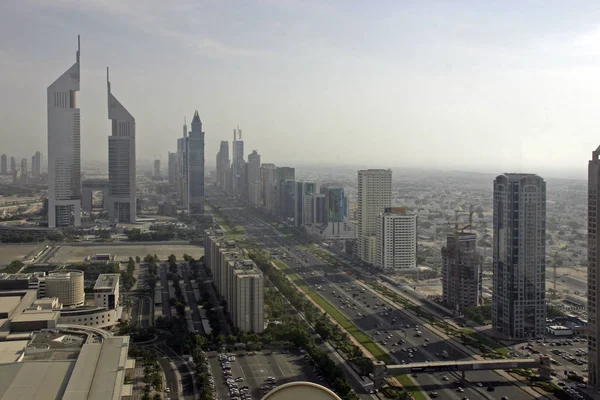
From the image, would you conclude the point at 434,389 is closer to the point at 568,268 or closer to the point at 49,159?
the point at 568,268

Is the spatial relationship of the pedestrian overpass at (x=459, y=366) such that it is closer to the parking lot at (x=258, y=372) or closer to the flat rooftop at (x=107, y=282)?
the parking lot at (x=258, y=372)

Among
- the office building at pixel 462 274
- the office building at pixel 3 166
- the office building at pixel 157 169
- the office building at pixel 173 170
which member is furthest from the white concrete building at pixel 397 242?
the office building at pixel 157 169

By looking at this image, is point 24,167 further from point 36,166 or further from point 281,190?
point 281,190

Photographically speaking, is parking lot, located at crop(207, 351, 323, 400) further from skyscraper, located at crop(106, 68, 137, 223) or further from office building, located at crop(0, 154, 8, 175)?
office building, located at crop(0, 154, 8, 175)

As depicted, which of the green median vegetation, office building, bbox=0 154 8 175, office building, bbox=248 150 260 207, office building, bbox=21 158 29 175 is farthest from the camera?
office building, bbox=0 154 8 175

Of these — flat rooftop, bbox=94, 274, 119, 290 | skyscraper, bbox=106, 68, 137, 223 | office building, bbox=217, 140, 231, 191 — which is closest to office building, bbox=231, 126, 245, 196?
office building, bbox=217, 140, 231, 191

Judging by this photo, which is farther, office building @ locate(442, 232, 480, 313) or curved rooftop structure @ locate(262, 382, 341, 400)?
office building @ locate(442, 232, 480, 313)

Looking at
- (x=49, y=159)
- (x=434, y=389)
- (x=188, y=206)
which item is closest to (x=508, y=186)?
(x=434, y=389)
